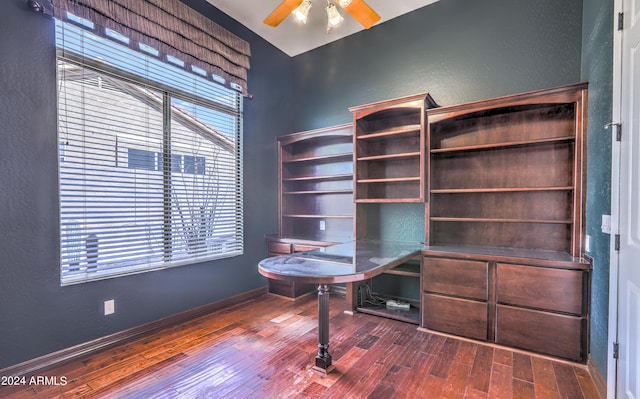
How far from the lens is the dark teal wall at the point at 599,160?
1767 mm

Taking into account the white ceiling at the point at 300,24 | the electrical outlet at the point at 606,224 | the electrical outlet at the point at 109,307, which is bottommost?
the electrical outlet at the point at 109,307

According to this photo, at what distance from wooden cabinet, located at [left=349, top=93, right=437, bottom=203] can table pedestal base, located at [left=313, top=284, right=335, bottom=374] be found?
1410 mm

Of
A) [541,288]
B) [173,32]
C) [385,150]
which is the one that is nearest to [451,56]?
[385,150]

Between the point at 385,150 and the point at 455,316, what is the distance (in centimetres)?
191

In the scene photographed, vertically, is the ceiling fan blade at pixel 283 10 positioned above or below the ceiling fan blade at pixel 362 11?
above

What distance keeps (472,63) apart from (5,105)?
3.92 metres

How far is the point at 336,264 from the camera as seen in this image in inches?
78.5

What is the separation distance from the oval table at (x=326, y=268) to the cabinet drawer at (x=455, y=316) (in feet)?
1.64

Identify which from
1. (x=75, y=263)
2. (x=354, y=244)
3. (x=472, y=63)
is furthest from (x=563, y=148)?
(x=75, y=263)

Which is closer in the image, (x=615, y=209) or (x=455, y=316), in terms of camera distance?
(x=615, y=209)

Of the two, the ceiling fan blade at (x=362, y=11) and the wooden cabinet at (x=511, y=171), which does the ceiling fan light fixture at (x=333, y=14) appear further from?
the wooden cabinet at (x=511, y=171)

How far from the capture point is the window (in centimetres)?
220

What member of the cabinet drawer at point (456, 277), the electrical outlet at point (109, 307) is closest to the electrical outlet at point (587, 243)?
the cabinet drawer at point (456, 277)

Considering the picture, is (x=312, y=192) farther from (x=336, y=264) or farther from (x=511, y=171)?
(x=511, y=171)
